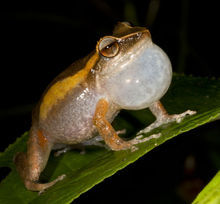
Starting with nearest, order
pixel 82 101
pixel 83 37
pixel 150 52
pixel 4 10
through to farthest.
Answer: pixel 150 52, pixel 82 101, pixel 4 10, pixel 83 37

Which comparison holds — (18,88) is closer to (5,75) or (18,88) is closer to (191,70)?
(5,75)

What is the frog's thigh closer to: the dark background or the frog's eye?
the frog's eye

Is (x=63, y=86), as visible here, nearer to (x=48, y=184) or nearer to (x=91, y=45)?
(x=48, y=184)

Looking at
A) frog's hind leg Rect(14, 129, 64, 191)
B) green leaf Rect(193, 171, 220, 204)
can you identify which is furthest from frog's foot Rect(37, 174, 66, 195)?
green leaf Rect(193, 171, 220, 204)

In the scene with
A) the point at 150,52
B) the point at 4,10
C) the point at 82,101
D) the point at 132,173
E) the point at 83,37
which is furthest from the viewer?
the point at 83,37

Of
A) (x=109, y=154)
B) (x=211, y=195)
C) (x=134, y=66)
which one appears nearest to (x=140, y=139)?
(x=109, y=154)

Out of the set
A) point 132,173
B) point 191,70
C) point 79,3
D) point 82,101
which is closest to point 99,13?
point 79,3
